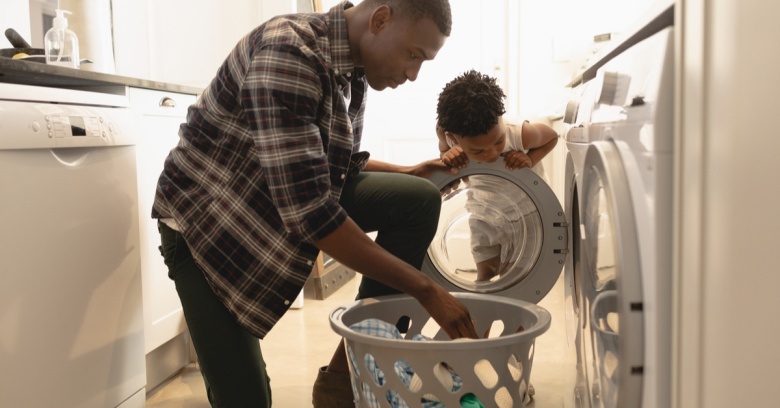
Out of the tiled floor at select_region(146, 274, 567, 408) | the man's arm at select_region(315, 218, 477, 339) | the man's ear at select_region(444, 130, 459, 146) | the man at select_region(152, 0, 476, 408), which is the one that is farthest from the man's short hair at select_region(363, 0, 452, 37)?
the tiled floor at select_region(146, 274, 567, 408)

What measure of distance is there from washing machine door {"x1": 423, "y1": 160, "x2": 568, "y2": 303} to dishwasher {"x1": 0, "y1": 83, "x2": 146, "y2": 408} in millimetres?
757

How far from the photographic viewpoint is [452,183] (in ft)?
6.63

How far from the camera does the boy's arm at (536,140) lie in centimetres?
198

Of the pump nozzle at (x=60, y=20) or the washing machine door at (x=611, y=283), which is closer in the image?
the washing machine door at (x=611, y=283)

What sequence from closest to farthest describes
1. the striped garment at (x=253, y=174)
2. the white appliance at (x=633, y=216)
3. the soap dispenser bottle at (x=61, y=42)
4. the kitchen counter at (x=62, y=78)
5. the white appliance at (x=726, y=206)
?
the white appliance at (x=726, y=206), the white appliance at (x=633, y=216), the striped garment at (x=253, y=174), the kitchen counter at (x=62, y=78), the soap dispenser bottle at (x=61, y=42)

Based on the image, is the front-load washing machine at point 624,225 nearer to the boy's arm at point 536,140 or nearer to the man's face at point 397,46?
the man's face at point 397,46

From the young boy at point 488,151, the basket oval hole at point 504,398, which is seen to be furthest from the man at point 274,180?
the young boy at point 488,151

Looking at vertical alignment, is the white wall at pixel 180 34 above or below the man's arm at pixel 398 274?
above

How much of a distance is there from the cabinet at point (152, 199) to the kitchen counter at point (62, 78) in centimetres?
5

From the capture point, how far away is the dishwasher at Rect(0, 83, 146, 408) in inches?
55.6

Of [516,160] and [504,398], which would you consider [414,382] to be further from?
[516,160]

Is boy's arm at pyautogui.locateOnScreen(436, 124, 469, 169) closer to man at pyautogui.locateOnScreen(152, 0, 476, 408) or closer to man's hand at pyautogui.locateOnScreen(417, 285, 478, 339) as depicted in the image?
man at pyautogui.locateOnScreen(152, 0, 476, 408)

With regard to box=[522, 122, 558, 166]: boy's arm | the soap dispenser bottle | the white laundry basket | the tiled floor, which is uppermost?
the soap dispenser bottle

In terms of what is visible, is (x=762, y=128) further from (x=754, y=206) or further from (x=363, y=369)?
(x=363, y=369)
